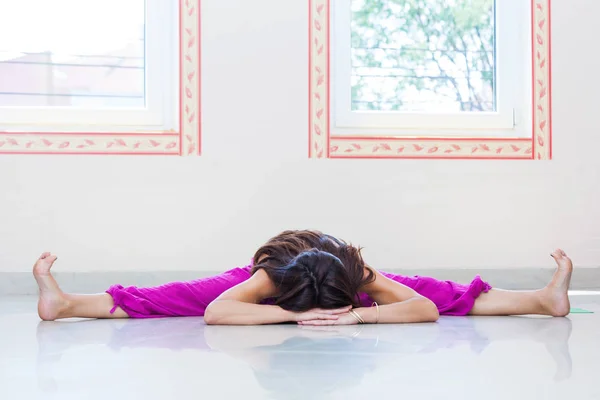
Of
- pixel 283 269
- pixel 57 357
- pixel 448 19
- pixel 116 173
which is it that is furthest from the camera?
pixel 448 19

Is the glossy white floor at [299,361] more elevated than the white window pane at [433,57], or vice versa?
the white window pane at [433,57]

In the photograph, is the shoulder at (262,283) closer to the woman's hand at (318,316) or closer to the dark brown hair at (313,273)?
the dark brown hair at (313,273)

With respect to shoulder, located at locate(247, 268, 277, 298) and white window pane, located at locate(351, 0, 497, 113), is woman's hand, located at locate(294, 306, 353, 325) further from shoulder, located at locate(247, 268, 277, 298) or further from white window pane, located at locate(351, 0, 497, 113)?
white window pane, located at locate(351, 0, 497, 113)

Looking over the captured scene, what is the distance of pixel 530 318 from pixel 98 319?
1639mm

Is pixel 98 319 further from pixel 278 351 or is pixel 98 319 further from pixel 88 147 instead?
pixel 88 147

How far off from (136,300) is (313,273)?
2.49ft

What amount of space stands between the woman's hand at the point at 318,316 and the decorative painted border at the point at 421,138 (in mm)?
1887

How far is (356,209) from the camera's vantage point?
4.23 metres

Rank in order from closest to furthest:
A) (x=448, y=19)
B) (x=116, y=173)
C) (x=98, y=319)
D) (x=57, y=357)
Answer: (x=57, y=357) < (x=98, y=319) < (x=116, y=173) < (x=448, y=19)

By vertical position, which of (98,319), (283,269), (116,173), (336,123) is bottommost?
(98,319)

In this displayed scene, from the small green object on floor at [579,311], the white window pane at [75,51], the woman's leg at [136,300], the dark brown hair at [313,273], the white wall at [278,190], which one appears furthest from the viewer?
the white window pane at [75,51]

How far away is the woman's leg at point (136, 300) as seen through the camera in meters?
2.62

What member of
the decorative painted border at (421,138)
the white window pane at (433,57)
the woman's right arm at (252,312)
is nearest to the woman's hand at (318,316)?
the woman's right arm at (252,312)

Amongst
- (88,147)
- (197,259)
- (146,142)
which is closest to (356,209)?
(197,259)
